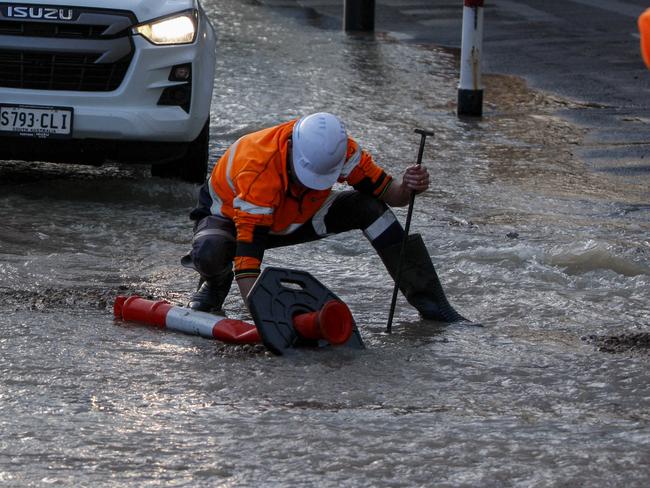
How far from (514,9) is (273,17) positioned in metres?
3.29

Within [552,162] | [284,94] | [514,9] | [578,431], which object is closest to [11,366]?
[578,431]

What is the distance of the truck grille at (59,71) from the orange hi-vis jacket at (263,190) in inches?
76.7

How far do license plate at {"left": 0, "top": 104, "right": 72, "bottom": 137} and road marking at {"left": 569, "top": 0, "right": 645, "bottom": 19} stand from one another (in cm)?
1132

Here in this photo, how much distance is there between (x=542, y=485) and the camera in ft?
12.5

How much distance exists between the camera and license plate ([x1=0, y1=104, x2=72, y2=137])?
737cm

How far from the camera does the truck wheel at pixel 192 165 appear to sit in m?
8.06

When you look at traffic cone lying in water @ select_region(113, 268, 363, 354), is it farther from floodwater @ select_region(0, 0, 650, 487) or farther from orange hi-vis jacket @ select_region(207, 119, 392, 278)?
orange hi-vis jacket @ select_region(207, 119, 392, 278)

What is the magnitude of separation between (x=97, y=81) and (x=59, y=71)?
Answer: 0.68 feet

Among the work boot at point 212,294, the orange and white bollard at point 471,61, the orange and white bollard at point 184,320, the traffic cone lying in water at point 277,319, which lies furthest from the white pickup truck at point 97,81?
the orange and white bollard at point 471,61

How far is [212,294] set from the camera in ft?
18.7

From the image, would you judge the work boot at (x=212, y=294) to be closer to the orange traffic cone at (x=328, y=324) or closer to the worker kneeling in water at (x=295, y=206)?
the worker kneeling in water at (x=295, y=206)

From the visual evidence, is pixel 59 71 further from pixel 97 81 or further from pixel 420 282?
pixel 420 282

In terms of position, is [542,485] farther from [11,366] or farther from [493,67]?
[493,67]

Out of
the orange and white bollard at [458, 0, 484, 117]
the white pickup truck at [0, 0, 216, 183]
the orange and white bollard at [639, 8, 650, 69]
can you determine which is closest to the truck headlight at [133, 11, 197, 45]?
the white pickup truck at [0, 0, 216, 183]
